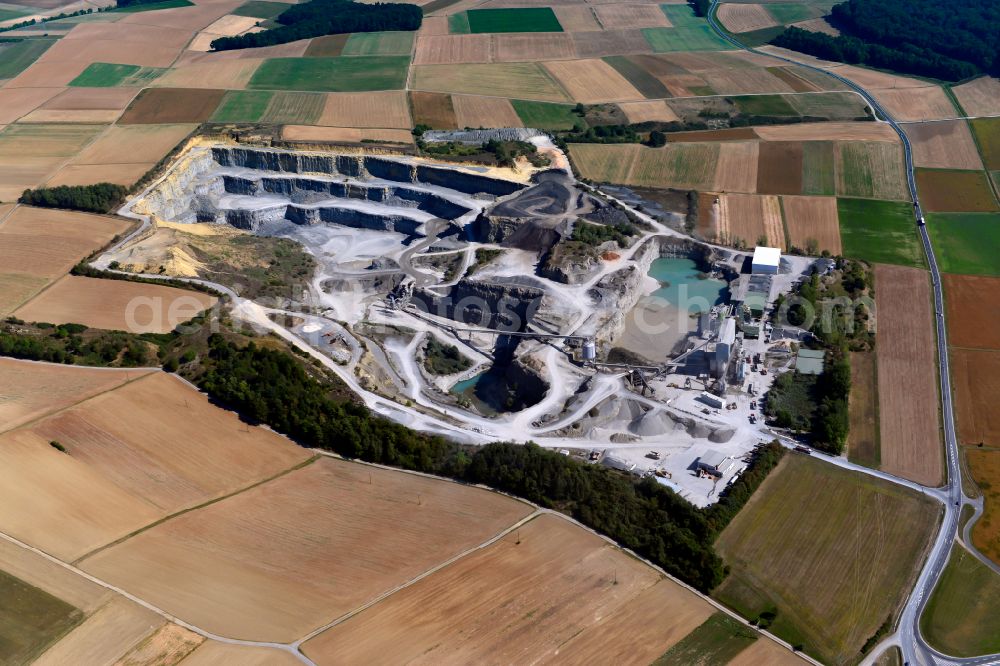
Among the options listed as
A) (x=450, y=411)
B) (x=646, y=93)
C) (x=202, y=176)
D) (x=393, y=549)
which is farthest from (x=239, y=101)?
(x=393, y=549)

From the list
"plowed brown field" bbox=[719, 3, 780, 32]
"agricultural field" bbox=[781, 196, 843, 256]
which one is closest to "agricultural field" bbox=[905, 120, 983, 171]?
"agricultural field" bbox=[781, 196, 843, 256]

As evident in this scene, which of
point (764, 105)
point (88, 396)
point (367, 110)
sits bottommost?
point (88, 396)

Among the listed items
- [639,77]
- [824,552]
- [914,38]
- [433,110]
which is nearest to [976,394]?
[824,552]

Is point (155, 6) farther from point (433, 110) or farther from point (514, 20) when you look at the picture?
point (433, 110)

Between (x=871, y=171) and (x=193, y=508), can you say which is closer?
(x=193, y=508)

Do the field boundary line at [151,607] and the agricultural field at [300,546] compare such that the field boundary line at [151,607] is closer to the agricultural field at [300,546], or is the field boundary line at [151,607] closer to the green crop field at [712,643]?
the agricultural field at [300,546]

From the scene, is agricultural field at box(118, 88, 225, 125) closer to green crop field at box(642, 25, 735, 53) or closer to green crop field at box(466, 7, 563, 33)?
green crop field at box(466, 7, 563, 33)

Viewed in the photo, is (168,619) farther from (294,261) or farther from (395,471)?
(294,261)
